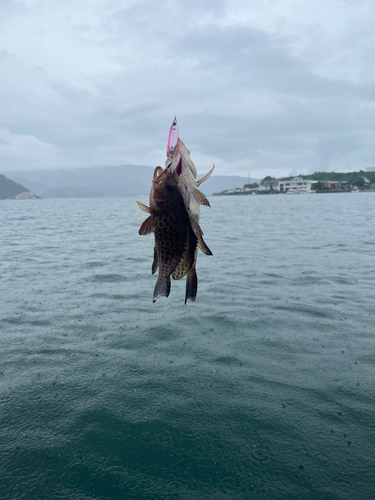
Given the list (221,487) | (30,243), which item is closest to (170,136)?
(221,487)

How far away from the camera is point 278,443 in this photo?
21.7ft

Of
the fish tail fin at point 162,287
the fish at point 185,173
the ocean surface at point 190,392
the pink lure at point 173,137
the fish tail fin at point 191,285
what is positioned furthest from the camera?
the ocean surface at point 190,392

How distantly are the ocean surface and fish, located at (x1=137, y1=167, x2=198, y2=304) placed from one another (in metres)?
4.37

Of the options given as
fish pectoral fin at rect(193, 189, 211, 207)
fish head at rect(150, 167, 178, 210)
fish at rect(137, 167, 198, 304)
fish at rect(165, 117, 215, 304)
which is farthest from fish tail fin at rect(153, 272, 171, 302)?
fish pectoral fin at rect(193, 189, 211, 207)

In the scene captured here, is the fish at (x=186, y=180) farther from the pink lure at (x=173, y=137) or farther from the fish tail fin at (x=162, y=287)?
the fish tail fin at (x=162, y=287)

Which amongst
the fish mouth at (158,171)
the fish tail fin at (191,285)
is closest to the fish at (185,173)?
the fish mouth at (158,171)

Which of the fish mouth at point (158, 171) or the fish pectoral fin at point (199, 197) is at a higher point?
the fish mouth at point (158, 171)

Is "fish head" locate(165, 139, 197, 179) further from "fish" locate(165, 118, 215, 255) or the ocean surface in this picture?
the ocean surface

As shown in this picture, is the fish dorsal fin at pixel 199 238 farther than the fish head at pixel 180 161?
Yes

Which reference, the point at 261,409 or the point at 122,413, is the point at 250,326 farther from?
the point at 122,413

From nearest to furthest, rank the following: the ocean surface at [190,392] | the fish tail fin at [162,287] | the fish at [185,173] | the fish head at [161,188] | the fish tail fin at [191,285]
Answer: the fish at [185,173] < the fish head at [161,188] < the fish tail fin at [162,287] < the fish tail fin at [191,285] < the ocean surface at [190,392]

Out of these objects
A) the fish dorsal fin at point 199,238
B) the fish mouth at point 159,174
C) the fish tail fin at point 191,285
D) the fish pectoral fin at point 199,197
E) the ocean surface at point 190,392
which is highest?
the fish mouth at point 159,174

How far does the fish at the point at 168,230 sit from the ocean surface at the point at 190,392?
4.37m

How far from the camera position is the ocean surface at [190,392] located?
235 inches
